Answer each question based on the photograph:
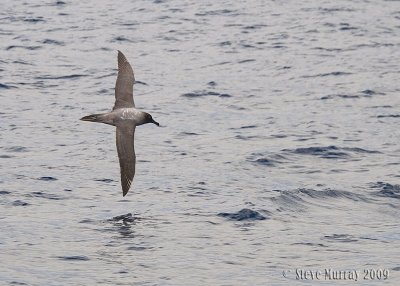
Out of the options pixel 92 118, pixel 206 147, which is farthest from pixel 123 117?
pixel 206 147

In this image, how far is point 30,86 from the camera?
28.5 metres

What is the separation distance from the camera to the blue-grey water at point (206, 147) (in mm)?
16859

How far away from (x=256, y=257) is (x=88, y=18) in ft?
73.8

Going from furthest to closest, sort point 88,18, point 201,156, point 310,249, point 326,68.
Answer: point 88,18
point 326,68
point 201,156
point 310,249

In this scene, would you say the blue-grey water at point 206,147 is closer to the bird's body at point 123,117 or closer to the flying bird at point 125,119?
the flying bird at point 125,119

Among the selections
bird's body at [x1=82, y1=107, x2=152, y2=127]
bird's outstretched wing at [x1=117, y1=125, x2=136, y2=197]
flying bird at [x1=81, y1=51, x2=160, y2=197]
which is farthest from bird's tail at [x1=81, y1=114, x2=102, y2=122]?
bird's outstretched wing at [x1=117, y1=125, x2=136, y2=197]

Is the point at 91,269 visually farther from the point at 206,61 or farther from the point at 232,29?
the point at 232,29

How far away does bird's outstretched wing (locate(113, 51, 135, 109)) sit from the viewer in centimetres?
1862

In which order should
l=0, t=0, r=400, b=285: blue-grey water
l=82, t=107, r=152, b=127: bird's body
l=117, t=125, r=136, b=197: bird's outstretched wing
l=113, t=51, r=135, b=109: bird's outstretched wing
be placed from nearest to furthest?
l=0, t=0, r=400, b=285: blue-grey water
l=117, t=125, r=136, b=197: bird's outstretched wing
l=82, t=107, r=152, b=127: bird's body
l=113, t=51, r=135, b=109: bird's outstretched wing

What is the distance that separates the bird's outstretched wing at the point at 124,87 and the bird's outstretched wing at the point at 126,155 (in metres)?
0.88

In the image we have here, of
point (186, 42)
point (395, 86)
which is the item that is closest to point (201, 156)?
point (395, 86)

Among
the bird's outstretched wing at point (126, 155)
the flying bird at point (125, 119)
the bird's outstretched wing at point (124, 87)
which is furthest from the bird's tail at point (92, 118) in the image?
the bird's outstretched wing at point (124, 87)

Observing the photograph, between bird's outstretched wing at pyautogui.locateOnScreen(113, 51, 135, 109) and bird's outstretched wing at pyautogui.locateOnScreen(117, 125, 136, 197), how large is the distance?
34.7 inches

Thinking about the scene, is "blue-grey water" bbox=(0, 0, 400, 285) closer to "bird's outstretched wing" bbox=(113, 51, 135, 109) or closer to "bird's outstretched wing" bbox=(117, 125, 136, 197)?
"bird's outstretched wing" bbox=(117, 125, 136, 197)
